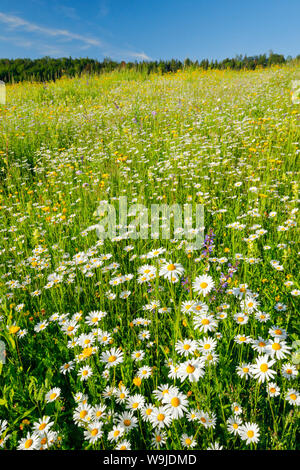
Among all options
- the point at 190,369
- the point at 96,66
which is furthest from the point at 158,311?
the point at 96,66

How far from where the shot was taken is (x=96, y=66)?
726 inches

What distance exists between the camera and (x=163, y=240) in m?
2.81

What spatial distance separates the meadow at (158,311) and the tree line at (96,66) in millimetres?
11105

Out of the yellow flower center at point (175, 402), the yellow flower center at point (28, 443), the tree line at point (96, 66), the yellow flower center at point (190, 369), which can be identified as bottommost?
the yellow flower center at point (28, 443)

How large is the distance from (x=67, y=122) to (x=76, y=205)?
15.0 feet

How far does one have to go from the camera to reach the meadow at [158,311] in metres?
1.34

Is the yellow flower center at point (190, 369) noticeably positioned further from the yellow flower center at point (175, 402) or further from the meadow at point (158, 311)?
the yellow flower center at point (175, 402)

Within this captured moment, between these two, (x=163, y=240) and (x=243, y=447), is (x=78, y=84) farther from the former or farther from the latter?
(x=243, y=447)

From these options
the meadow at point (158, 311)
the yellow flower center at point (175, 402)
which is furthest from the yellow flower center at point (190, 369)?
the yellow flower center at point (175, 402)

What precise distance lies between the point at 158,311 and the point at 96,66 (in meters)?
20.7

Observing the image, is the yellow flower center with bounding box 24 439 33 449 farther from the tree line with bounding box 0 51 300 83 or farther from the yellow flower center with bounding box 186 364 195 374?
the tree line with bounding box 0 51 300 83

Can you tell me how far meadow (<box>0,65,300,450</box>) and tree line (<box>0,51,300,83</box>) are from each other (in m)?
11.1
